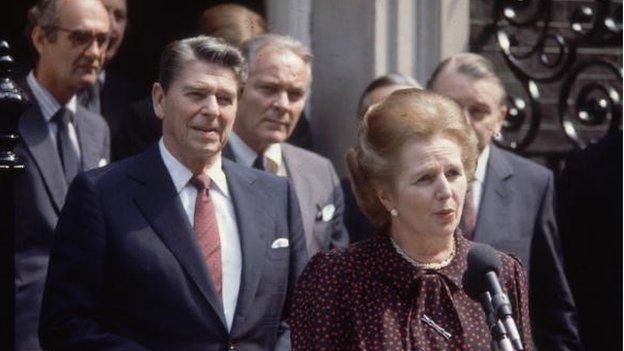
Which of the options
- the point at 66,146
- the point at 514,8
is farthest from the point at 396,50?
the point at 66,146

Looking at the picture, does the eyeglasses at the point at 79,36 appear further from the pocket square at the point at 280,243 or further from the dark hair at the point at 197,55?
the pocket square at the point at 280,243

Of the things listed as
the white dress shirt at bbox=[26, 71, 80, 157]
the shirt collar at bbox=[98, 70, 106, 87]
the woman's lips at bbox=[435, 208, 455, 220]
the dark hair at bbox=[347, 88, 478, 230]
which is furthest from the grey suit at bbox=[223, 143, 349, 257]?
the woman's lips at bbox=[435, 208, 455, 220]

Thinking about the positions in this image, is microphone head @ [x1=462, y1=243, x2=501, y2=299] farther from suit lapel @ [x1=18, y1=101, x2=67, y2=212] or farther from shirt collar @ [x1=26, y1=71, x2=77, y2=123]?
shirt collar @ [x1=26, y1=71, x2=77, y2=123]

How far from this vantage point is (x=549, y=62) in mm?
7992

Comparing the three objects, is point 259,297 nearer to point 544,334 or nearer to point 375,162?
point 375,162

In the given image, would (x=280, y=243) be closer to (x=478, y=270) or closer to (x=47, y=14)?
(x=478, y=270)

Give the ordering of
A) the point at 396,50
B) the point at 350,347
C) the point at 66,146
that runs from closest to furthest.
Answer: the point at 350,347, the point at 66,146, the point at 396,50

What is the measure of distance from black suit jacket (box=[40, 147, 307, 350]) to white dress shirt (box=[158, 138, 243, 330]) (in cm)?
3

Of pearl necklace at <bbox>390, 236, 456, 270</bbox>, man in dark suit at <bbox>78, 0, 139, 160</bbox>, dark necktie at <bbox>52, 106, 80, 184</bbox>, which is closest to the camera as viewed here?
pearl necklace at <bbox>390, 236, 456, 270</bbox>

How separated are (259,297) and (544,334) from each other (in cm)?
150

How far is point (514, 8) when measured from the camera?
7910 millimetres

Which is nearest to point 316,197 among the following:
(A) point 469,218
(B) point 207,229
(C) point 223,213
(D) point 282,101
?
(D) point 282,101

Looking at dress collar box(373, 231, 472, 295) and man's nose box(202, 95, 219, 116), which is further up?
man's nose box(202, 95, 219, 116)

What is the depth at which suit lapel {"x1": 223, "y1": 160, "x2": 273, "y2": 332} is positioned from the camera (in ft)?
17.9
